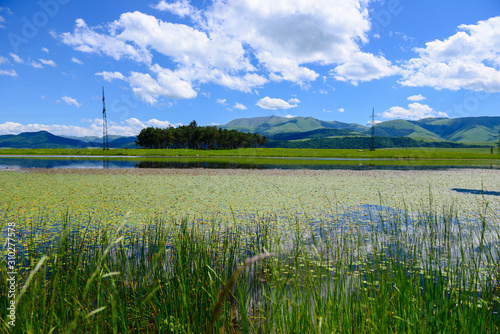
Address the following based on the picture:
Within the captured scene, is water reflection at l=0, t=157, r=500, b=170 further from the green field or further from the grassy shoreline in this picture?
the grassy shoreline

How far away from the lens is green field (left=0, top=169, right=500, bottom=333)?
305cm

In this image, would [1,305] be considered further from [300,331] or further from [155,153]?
[155,153]

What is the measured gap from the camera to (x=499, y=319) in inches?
128

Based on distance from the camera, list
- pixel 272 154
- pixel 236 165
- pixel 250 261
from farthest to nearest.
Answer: pixel 272 154, pixel 236 165, pixel 250 261

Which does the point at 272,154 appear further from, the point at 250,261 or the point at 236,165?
the point at 250,261

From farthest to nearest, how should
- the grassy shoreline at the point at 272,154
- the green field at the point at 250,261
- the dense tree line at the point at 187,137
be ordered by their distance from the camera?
the dense tree line at the point at 187,137 → the grassy shoreline at the point at 272,154 → the green field at the point at 250,261

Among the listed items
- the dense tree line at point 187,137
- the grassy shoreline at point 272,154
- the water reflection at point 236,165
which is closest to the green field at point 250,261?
the water reflection at point 236,165

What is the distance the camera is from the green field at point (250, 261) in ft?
10.0

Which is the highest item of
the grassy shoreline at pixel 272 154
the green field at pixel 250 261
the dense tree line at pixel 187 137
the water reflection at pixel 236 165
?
the dense tree line at pixel 187 137

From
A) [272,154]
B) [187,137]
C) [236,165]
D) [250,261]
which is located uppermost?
[187,137]

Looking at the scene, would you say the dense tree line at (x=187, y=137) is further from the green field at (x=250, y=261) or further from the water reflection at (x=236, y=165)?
the green field at (x=250, y=261)

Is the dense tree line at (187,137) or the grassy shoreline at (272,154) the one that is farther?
the dense tree line at (187,137)

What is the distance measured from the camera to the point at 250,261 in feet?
2.51

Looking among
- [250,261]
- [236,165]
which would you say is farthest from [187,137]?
[250,261]
